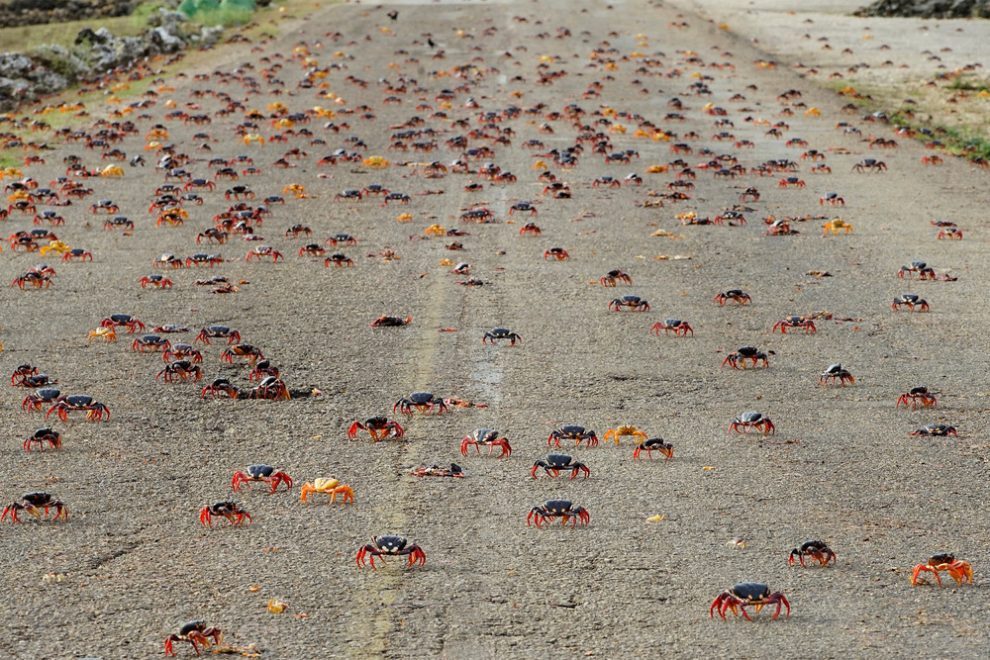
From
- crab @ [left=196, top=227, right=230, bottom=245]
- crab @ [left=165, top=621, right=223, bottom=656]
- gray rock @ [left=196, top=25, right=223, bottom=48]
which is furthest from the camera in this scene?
gray rock @ [left=196, top=25, right=223, bottom=48]

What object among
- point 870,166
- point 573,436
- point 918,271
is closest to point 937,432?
point 573,436

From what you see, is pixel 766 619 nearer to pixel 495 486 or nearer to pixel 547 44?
pixel 495 486

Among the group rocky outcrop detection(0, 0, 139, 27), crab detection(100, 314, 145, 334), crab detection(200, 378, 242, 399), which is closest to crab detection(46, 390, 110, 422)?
crab detection(200, 378, 242, 399)

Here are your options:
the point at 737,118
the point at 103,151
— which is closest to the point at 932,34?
the point at 737,118

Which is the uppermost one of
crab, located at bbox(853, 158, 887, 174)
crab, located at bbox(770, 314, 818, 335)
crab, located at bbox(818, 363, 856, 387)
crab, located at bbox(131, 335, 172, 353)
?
crab, located at bbox(818, 363, 856, 387)

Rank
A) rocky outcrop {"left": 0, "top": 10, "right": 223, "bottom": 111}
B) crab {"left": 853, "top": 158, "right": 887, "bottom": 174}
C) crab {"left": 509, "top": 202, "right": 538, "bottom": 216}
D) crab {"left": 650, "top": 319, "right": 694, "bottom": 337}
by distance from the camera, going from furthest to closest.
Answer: rocky outcrop {"left": 0, "top": 10, "right": 223, "bottom": 111}, crab {"left": 853, "top": 158, "right": 887, "bottom": 174}, crab {"left": 509, "top": 202, "right": 538, "bottom": 216}, crab {"left": 650, "top": 319, "right": 694, "bottom": 337}

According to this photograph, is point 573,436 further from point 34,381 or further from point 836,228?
point 836,228

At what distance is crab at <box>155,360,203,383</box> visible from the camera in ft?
36.7

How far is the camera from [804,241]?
17016 millimetres

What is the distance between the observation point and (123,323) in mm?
12727

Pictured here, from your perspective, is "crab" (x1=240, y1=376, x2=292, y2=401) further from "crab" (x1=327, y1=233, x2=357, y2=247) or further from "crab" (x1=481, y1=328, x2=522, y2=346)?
"crab" (x1=327, y1=233, x2=357, y2=247)

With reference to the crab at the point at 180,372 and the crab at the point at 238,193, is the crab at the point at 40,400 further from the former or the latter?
the crab at the point at 238,193

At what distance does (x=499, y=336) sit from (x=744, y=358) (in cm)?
189

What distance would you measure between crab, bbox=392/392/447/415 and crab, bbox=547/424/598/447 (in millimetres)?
941
